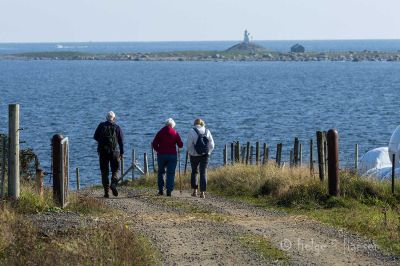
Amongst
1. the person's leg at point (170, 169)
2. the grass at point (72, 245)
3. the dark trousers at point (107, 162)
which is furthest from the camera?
the person's leg at point (170, 169)

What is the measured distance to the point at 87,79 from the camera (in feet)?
454

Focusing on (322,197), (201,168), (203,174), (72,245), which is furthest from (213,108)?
(72,245)

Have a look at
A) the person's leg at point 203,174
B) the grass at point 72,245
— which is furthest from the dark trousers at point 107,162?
the grass at point 72,245

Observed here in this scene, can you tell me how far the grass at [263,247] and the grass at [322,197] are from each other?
157 centimetres

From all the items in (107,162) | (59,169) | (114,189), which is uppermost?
(59,169)

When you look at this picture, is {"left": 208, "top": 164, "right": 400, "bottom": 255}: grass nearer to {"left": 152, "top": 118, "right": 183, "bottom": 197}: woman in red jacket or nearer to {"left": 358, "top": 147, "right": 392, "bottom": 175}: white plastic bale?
{"left": 152, "top": 118, "right": 183, "bottom": 197}: woman in red jacket

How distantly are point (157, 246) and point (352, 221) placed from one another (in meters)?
3.68

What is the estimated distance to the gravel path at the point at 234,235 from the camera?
1262cm

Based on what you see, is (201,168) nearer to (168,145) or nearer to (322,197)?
(168,145)

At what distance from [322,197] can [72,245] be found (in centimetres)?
686

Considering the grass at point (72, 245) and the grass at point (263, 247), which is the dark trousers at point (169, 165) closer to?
the grass at point (72, 245)

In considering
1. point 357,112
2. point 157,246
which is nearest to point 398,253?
point 157,246

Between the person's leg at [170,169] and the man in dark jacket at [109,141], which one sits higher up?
the man in dark jacket at [109,141]

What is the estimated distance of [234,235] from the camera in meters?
14.2
